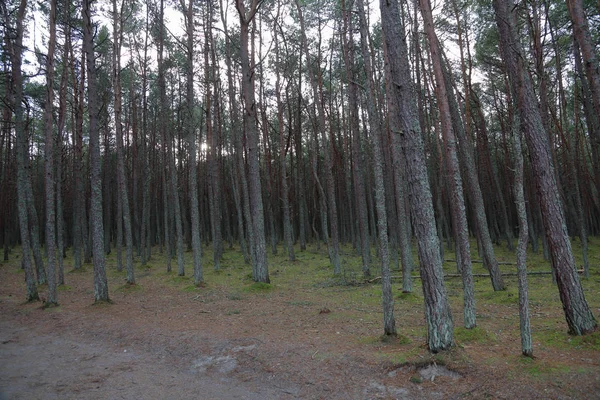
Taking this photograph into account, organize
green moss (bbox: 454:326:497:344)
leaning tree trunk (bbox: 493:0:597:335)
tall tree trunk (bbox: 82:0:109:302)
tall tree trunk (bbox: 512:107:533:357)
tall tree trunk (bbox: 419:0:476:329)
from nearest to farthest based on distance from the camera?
tall tree trunk (bbox: 512:107:533:357) < leaning tree trunk (bbox: 493:0:597:335) < green moss (bbox: 454:326:497:344) < tall tree trunk (bbox: 419:0:476:329) < tall tree trunk (bbox: 82:0:109:302)

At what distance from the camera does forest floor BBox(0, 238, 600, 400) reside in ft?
15.2

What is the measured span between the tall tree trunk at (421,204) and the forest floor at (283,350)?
0.42 m

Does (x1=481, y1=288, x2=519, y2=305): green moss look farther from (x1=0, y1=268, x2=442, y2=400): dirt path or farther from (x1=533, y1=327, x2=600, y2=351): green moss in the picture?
(x1=0, y1=268, x2=442, y2=400): dirt path

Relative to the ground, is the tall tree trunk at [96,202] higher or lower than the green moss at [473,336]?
higher

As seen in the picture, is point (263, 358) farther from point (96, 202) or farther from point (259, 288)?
point (96, 202)

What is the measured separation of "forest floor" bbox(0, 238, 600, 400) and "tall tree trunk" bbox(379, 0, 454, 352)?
16.6 inches

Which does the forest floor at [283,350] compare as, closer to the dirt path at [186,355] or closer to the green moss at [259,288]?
the dirt path at [186,355]

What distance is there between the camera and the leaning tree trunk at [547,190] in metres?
5.51

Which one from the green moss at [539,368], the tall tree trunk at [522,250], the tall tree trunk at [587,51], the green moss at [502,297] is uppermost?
the tall tree trunk at [587,51]

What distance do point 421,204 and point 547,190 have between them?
83.5 inches

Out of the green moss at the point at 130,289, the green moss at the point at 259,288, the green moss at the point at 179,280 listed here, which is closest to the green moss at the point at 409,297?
the green moss at the point at 259,288

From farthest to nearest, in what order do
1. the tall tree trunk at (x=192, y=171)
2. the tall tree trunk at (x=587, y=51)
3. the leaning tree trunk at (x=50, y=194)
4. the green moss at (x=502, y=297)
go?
the tall tree trunk at (x=192, y=171), the leaning tree trunk at (x=50, y=194), the green moss at (x=502, y=297), the tall tree trunk at (x=587, y=51)

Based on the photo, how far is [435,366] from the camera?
491 cm

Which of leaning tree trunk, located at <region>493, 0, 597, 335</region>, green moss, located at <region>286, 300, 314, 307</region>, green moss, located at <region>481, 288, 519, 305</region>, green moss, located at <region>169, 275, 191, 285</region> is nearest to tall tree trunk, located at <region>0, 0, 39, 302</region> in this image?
Answer: green moss, located at <region>169, 275, 191, 285</region>
